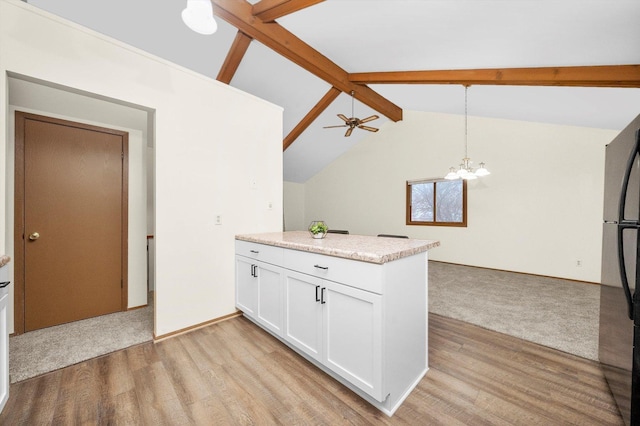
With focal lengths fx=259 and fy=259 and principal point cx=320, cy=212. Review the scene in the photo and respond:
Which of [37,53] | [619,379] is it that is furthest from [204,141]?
[619,379]

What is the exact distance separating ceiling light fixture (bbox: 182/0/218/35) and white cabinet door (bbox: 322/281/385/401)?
5.38ft

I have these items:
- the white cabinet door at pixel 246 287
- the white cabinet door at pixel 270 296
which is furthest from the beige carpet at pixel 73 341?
the white cabinet door at pixel 270 296

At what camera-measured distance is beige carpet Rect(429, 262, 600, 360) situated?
2.38 metres

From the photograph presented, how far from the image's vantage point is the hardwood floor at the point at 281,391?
1.45 metres

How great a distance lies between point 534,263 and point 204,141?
5.53 metres

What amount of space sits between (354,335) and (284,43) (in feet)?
10.8

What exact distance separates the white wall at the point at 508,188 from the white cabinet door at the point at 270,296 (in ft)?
14.9

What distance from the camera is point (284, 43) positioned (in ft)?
10.4

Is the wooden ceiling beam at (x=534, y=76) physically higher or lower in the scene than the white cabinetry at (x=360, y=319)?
higher

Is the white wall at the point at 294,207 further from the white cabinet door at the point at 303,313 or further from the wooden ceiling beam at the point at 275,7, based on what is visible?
the white cabinet door at the point at 303,313

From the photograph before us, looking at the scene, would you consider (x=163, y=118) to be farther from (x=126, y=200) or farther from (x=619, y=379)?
(x=619, y=379)

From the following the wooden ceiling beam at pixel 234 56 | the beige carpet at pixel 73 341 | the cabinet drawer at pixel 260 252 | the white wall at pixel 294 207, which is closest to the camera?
the beige carpet at pixel 73 341

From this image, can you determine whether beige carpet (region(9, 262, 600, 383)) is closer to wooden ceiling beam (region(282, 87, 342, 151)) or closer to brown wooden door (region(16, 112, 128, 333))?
brown wooden door (region(16, 112, 128, 333))

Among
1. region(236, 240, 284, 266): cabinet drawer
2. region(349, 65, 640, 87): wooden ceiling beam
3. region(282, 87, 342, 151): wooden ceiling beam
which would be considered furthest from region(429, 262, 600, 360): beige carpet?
region(282, 87, 342, 151): wooden ceiling beam
